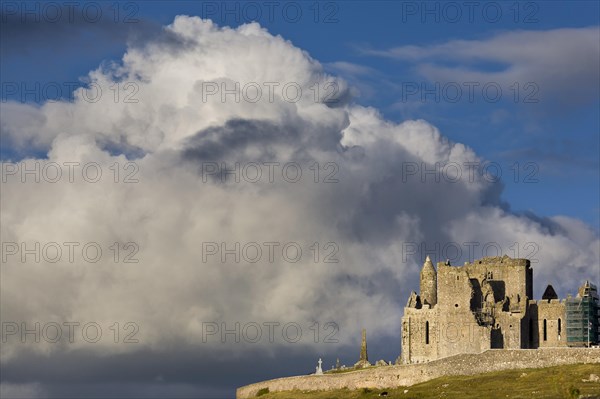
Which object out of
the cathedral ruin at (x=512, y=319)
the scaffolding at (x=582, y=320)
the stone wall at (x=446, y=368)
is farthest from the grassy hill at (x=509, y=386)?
the scaffolding at (x=582, y=320)

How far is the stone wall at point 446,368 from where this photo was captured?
176000mm

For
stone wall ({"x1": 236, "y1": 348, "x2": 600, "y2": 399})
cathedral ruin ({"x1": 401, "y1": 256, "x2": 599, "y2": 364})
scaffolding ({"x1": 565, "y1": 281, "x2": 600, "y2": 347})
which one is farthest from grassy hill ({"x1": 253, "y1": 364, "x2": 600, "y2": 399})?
scaffolding ({"x1": 565, "y1": 281, "x2": 600, "y2": 347})

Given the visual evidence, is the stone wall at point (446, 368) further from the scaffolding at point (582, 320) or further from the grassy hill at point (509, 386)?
the scaffolding at point (582, 320)

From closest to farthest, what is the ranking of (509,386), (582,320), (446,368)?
(509,386)
(446,368)
(582,320)

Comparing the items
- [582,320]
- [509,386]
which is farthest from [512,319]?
[509,386]

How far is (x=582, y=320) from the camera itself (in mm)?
194625

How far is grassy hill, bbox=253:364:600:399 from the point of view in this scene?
161m

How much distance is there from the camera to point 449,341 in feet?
651

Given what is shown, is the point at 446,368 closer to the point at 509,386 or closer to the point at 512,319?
the point at 509,386

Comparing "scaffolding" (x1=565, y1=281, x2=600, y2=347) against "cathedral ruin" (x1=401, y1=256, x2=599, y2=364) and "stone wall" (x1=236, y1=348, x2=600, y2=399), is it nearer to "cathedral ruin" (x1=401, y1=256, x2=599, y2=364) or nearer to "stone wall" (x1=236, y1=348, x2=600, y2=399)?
"cathedral ruin" (x1=401, y1=256, x2=599, y2=364)

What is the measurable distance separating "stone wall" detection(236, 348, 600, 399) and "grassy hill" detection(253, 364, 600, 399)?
159 centimetres

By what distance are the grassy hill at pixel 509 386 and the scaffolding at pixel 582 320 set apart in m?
20.0

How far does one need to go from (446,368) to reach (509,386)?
14.2 metres

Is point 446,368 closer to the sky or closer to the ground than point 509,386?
closer to the sky
